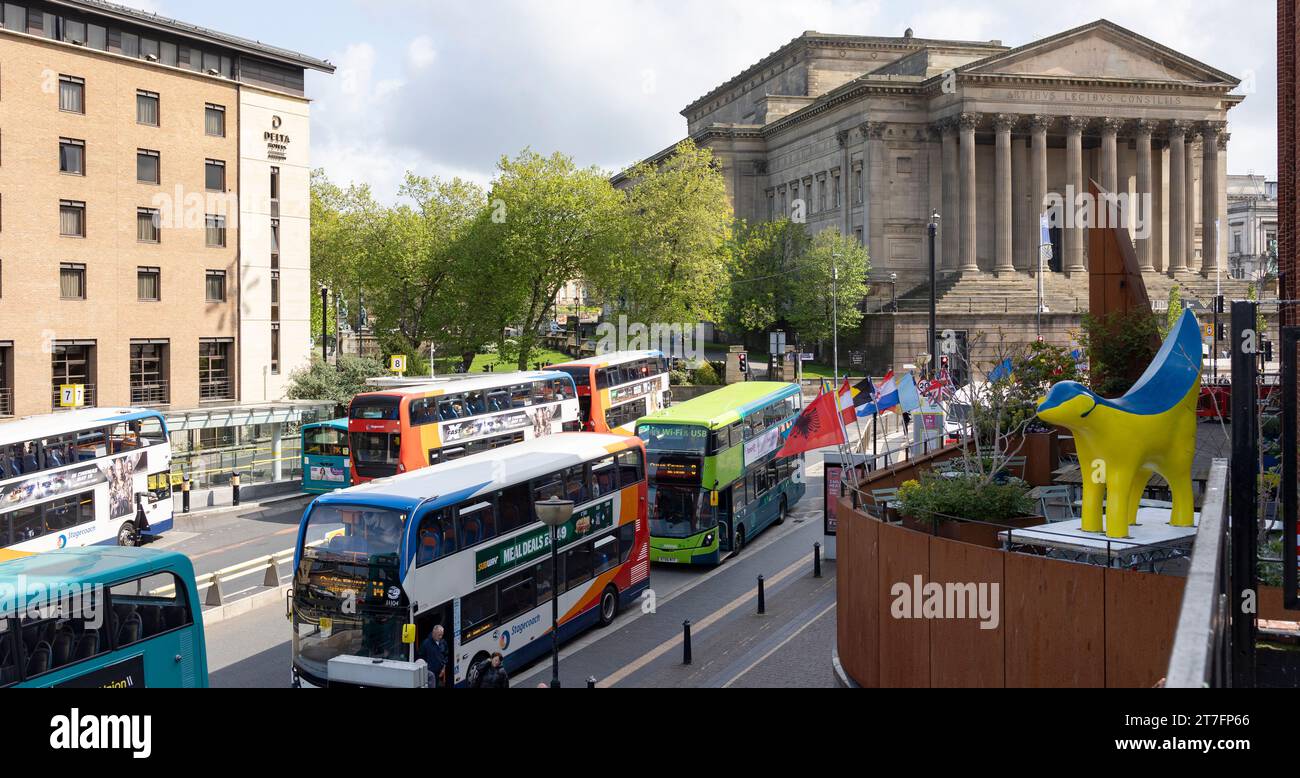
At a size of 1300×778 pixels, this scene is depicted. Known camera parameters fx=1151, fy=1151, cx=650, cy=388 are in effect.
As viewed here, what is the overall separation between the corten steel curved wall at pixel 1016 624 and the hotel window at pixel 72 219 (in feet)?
125

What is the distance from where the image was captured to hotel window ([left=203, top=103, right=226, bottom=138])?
159 ft

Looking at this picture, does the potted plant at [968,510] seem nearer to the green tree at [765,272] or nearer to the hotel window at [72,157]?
the hotel window at [72,157]

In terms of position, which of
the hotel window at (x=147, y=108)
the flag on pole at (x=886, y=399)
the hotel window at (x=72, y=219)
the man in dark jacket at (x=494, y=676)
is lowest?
the man in dark jacket at (x=494, y=676)

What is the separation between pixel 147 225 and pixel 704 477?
30094 mm

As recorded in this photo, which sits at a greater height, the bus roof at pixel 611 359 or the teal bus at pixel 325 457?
the bus roof at pixel 611 359

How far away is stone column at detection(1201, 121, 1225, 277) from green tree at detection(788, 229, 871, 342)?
27583mm

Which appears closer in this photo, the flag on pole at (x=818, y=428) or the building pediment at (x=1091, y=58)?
the flag on pole at (x=818, y=428)

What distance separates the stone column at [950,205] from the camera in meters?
81.1

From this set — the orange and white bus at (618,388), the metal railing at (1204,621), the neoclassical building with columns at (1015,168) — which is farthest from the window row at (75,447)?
the neoclassical building with columns at (1015,168)

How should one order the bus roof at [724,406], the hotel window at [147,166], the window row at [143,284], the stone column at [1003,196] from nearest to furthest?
the bus roof at [724,406], the window row at [143,284], the hotel window at [147,166], the stone column at [1003,196]

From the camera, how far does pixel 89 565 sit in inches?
559
